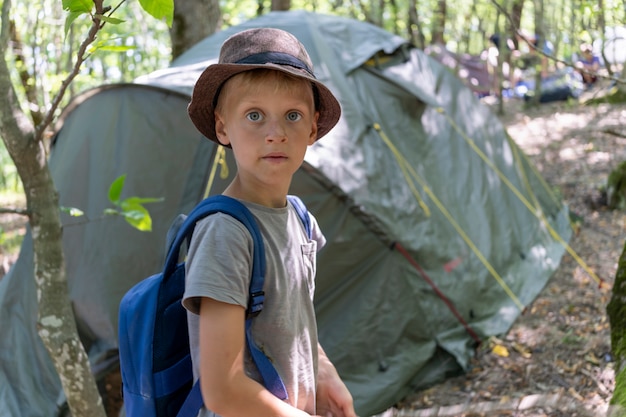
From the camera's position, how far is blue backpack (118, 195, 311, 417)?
1.36 meters

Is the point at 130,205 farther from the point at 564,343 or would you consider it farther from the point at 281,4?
the point at 281,4

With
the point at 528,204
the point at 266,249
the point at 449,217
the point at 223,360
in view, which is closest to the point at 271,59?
the point at 266,249

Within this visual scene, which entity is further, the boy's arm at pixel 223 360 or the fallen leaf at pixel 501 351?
the fallen leaf at pixel 501 351

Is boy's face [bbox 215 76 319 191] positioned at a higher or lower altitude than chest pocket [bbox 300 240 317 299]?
higher

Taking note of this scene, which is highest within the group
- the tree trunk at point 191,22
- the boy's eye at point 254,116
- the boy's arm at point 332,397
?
the boy's eye at point 254,116

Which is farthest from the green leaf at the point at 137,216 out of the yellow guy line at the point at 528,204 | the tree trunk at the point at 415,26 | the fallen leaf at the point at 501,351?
the tree trunk at the point at 415,26

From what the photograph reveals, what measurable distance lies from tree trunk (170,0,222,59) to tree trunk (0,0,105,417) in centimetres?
385

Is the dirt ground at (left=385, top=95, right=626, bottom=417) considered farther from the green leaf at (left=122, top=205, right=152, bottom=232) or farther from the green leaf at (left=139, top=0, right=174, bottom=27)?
the green leaf at (left=139, top=0, right=174, bottom=27)

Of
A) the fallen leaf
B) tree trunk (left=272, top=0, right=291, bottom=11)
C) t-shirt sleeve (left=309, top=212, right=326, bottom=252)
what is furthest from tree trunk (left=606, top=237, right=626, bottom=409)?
tree trunk (left=272, top=0, right=291, bottom=11)

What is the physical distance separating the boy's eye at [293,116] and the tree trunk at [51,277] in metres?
1.04

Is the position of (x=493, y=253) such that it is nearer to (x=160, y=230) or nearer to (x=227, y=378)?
(x=160, y=230)

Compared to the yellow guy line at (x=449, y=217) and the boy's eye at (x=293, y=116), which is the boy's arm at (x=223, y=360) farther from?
the yellow guy line at (x=449, y=217)

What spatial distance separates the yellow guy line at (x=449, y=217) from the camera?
171 inches

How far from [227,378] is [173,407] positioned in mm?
229
